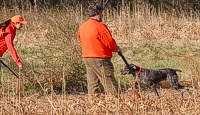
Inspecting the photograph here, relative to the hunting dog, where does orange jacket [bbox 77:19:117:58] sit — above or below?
above

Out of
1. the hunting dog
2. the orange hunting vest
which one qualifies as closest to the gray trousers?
the orange hunting vest

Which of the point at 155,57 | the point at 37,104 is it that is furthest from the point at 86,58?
the point at 155,57

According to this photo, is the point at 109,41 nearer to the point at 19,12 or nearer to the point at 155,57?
the point at 155,57

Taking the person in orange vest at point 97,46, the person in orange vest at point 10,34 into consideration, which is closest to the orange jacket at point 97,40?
the person in orange vest at point 97,46

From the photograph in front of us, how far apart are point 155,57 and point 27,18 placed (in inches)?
288

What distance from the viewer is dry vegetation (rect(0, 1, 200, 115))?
274 inches

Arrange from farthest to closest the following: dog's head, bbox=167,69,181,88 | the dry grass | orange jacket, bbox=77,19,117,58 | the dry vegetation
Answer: dog's head, bbox=167,69,181,88
orange jacket, bbox=77,19,117,58
the dry vegetation
the dry grass

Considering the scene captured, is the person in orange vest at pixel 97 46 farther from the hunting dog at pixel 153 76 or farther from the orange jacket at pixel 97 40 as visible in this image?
the hunting dog at pixel 153 76

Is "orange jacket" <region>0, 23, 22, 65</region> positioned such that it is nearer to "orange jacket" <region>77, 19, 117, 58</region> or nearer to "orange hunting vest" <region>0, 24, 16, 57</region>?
"orange hunting vest" <region>0, 24, 16, 57</region>

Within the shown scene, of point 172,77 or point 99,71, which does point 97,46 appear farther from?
point 172,77

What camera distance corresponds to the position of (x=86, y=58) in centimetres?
893

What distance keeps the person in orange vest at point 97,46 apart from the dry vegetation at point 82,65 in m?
0.46

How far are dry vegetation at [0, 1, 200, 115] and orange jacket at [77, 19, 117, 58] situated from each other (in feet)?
2.00

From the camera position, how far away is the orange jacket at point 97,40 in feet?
28.3
